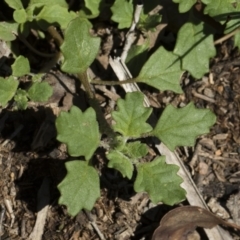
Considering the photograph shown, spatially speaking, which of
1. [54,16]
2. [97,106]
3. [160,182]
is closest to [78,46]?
[54,16]

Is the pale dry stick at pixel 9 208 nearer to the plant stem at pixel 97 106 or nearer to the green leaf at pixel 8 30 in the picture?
the plant stem at pixel 97 106

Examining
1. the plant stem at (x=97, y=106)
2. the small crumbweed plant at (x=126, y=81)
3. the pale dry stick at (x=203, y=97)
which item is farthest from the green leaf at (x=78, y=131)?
the pale dry stick at (x=203, y=97)

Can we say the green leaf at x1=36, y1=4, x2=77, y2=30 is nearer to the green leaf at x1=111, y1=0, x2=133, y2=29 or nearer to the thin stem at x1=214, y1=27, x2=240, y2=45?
the green leaf at x1=111, y1=0, x2=133, y2=29

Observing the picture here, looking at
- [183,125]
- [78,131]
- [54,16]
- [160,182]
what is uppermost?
[54,16]

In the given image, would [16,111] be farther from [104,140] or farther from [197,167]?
[197,167]

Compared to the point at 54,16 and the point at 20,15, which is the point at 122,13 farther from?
the point at 20,15

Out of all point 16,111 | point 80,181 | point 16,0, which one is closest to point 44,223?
point 80,181
